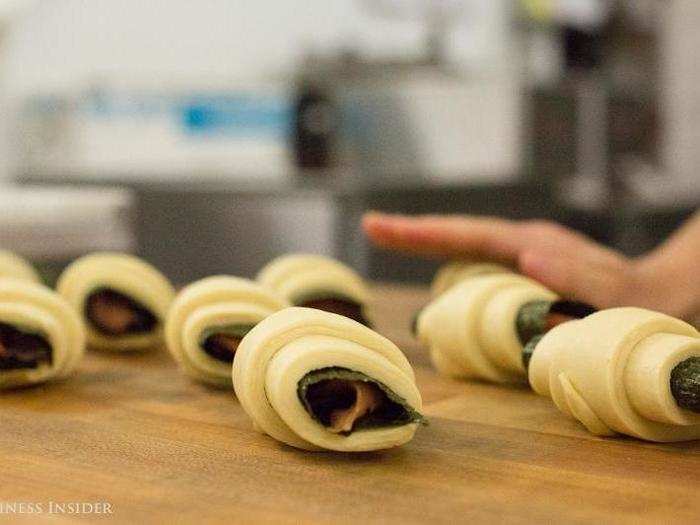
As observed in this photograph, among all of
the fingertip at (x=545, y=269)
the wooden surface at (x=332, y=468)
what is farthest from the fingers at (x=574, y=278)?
the wooden surface at (x=332, y=468)

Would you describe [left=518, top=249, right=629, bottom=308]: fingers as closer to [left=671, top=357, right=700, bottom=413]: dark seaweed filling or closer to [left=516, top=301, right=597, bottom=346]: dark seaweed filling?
[left=516, top=301, right=597, bottom=346]: dark seaweed filling

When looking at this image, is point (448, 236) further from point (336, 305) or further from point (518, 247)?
point (336, 305)

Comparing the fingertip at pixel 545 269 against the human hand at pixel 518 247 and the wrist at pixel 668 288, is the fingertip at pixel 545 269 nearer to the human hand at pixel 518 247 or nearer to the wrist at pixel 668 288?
the human hand at pixel 518 247

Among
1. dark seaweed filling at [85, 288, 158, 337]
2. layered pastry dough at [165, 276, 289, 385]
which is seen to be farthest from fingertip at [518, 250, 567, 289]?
dark seaweed filling at [85, 288, 158, 337]

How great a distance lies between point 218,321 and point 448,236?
0.49 m

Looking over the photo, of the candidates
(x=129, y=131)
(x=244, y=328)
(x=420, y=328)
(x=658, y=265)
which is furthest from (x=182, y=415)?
(x=129, y=131)

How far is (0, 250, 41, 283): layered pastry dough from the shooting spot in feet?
4.44

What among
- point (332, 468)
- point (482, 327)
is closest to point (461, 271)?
point (482, 327)

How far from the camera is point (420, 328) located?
3.57 feet

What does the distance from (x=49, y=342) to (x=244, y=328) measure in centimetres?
20

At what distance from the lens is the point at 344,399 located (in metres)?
0.76

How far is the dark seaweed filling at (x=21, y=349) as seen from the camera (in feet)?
3.26

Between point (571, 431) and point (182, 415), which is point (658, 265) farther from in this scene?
point (182, 415)

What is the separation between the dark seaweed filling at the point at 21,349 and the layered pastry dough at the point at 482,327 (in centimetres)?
39
